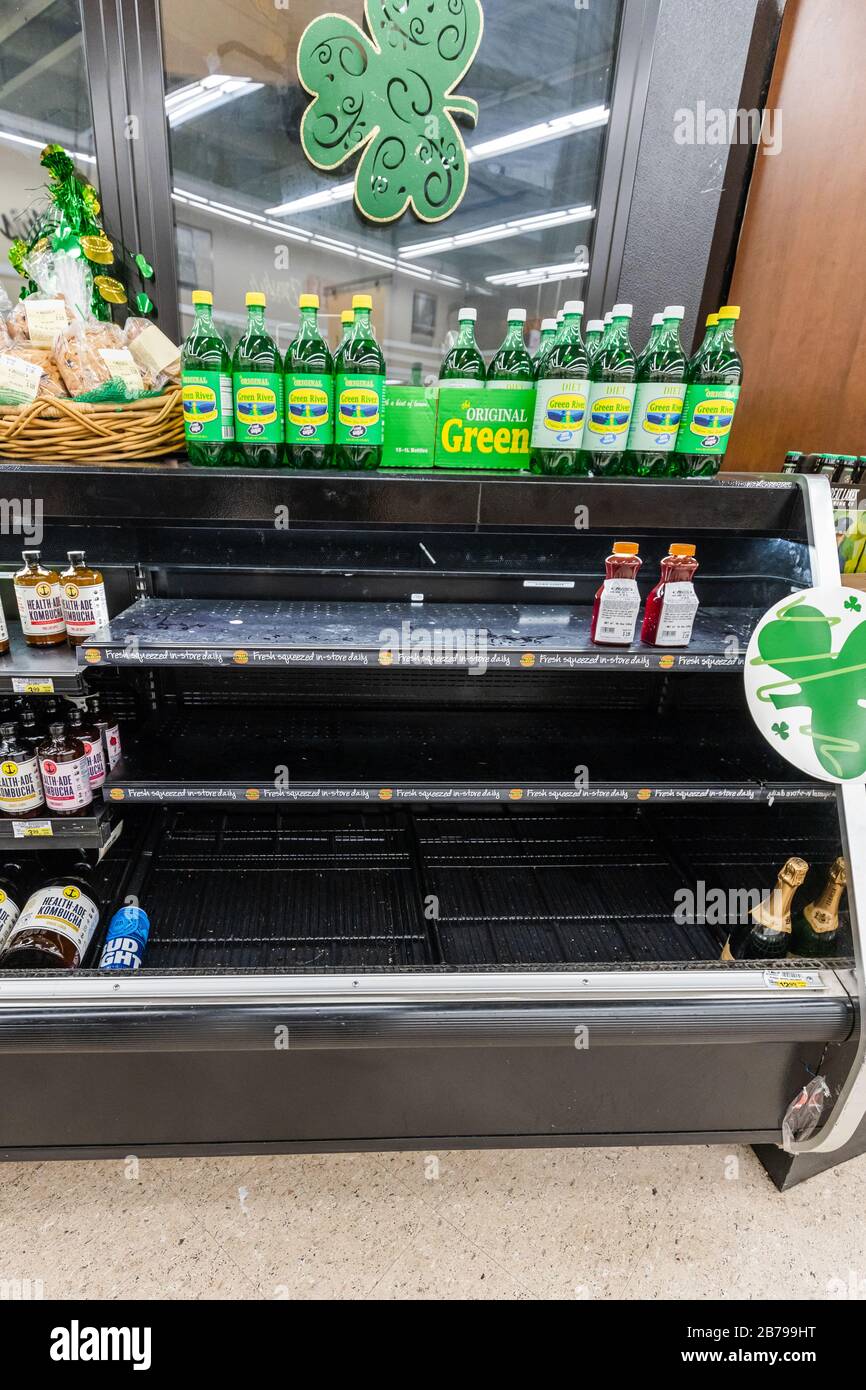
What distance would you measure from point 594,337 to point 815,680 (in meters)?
0.98

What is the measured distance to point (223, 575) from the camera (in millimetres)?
1824

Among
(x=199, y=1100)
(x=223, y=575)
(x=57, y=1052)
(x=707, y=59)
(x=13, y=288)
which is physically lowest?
(x=199, y=1100)

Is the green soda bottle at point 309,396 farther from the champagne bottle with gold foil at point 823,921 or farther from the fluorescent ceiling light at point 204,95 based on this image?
the champagne bottle with gold foil at point 823,921

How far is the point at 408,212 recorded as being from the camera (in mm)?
1854

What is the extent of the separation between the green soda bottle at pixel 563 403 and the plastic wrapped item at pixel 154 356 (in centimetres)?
89

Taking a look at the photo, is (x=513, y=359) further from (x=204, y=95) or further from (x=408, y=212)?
(x=204, y=95)

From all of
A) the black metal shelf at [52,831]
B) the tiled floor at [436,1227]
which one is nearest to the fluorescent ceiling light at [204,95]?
the black metal shelf at [52,831]

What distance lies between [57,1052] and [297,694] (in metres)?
1.11

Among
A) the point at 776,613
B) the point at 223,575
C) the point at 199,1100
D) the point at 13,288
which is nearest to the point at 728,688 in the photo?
the point at 776,613

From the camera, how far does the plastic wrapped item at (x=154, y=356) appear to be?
1512 millimetres
